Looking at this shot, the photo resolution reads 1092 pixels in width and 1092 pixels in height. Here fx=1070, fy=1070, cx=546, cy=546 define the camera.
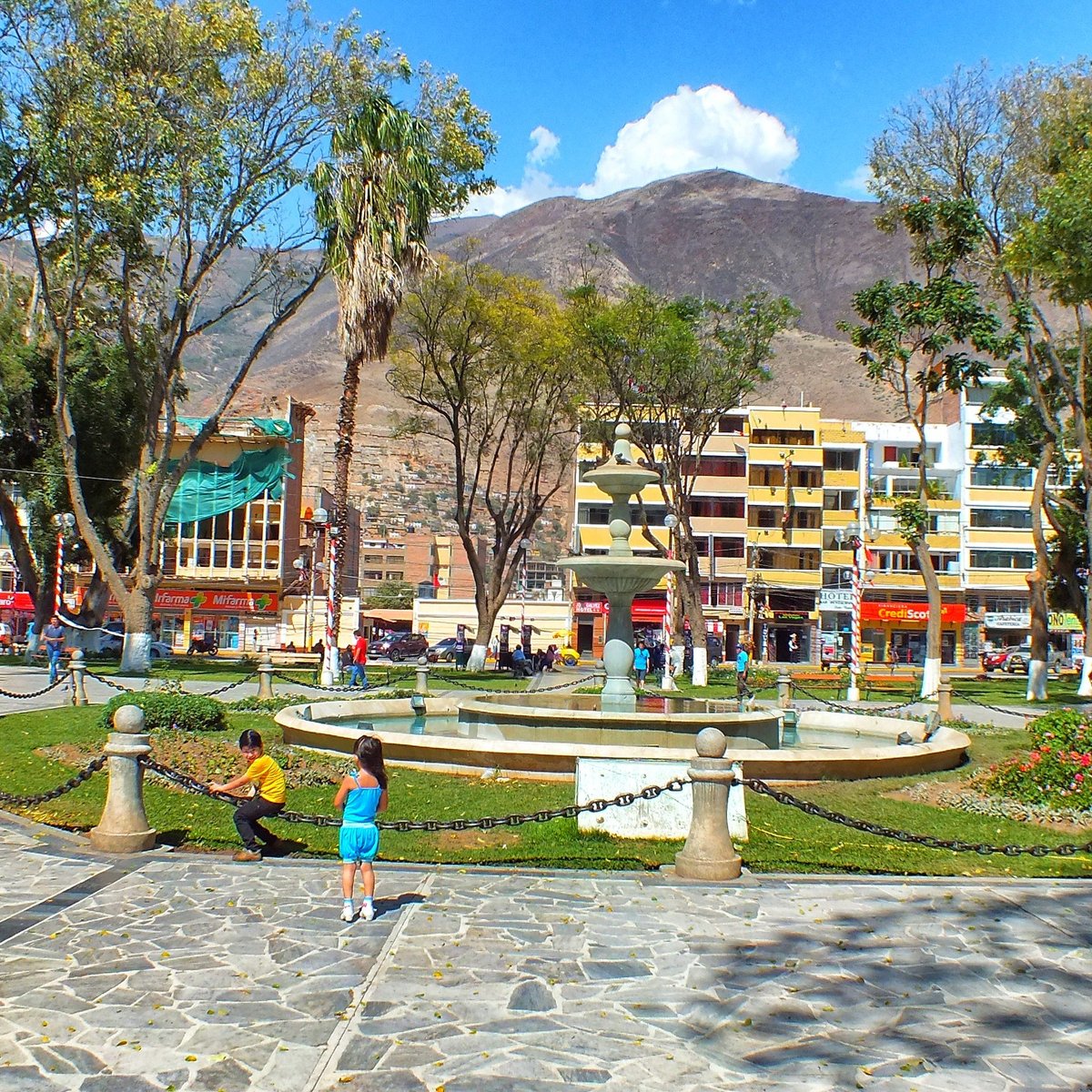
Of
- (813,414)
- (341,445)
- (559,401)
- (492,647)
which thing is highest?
(813,414)

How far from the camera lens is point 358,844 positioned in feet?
21.1

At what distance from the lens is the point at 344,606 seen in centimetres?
5516

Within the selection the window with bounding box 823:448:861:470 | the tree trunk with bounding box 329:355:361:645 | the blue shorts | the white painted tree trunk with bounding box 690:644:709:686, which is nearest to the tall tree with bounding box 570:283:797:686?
the white painted tree trunk with bounding box 690:644:709:686

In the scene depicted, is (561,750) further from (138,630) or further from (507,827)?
(138,630)

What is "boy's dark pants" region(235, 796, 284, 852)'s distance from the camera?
7.84m

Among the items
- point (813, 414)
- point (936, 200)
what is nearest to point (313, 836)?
point (936, 200)

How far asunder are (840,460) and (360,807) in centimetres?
5618

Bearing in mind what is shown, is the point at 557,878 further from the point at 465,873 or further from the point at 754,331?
the point at 754,331

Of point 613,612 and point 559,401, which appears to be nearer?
point 613,612

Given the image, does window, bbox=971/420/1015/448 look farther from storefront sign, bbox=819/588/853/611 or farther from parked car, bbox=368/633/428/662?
parked car, bbox=368/633/428/662

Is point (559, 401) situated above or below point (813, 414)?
below

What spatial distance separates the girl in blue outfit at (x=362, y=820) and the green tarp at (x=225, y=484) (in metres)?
41.9

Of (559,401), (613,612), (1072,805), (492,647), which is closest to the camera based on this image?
(1072,805)

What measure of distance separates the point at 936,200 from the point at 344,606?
37.0 metres
